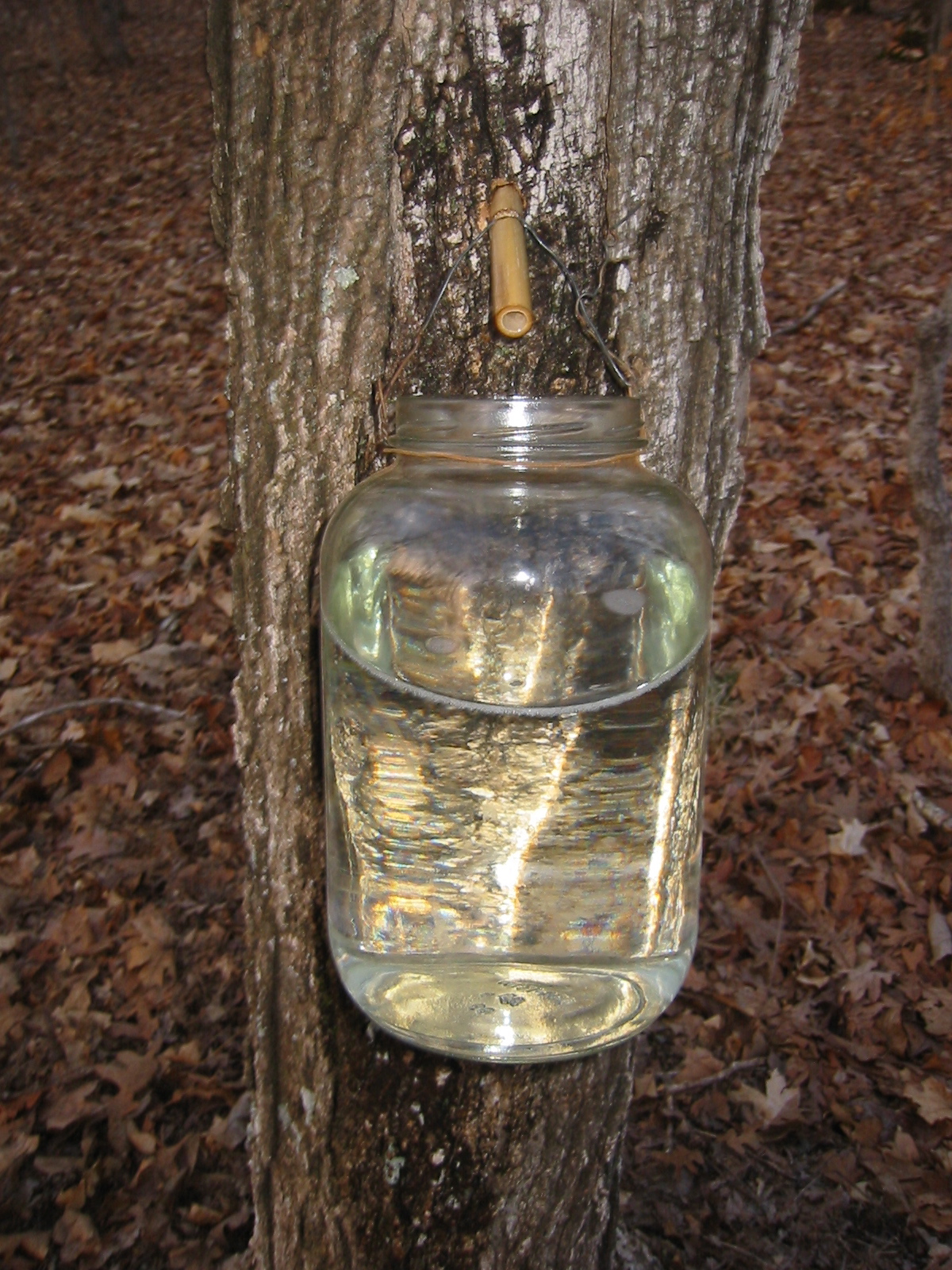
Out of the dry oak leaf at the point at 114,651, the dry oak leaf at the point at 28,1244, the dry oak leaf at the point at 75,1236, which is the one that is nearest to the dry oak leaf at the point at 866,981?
the dry oak leaf at the point at 75,1236

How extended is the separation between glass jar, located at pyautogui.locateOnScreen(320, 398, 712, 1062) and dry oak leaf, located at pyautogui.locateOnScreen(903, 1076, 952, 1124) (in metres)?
1.83

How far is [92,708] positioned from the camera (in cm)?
418

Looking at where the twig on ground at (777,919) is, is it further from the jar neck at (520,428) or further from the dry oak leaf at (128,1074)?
the jar neck at (520,428)

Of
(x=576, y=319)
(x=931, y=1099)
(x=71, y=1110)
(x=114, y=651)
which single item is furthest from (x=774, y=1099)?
(x=114, y=651)

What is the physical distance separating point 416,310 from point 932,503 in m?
2.86

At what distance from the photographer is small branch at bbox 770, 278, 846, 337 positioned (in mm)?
6789

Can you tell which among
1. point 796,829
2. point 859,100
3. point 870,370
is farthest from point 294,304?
point 859,100

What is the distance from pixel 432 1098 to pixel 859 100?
12.3 m

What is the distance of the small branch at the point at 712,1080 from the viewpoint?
2807 millimetres

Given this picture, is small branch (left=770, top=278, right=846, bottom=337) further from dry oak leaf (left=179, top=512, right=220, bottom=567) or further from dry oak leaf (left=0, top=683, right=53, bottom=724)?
dry oak leaf (left=0, top=683, right=53, bottom=724)

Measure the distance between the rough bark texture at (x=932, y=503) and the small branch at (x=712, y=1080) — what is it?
1662 mm

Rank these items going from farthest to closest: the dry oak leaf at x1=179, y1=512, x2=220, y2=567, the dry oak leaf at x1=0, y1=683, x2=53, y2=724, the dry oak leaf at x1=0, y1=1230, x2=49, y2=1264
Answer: the dry oak leaf at x1=179, y1=512, x2=220, y2=567 < the dry oak leaf at x1=0, y1=683, x2=53, y2=724 < the dry oak leaf at x1=0, y1=1230, x2=49, y2=1264

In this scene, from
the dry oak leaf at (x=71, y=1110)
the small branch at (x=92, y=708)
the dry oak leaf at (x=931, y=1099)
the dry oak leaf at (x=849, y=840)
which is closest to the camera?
the dry oak leaf at (x=931, y=1099)

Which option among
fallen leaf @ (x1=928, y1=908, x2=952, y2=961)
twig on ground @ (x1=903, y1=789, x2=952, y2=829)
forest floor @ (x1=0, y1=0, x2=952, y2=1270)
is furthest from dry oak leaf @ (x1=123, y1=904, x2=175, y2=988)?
twig on ground @ (x1=903, y1=789, x2=952, y2=829)
